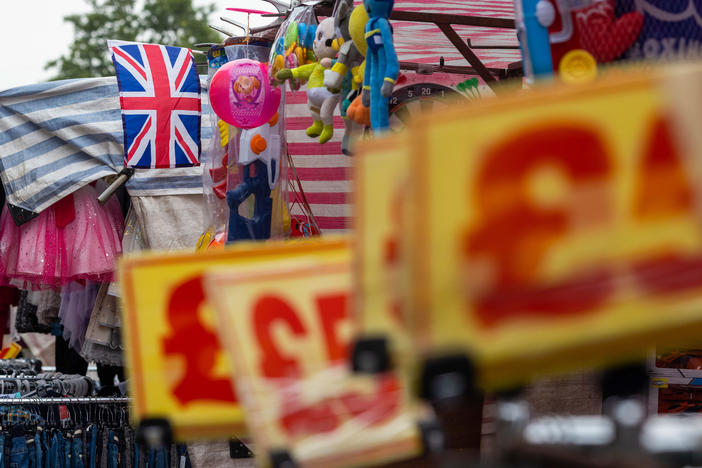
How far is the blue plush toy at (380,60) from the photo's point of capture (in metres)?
3.28

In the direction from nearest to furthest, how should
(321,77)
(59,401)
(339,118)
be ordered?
1. (321,77)
2. (339,118)
3. (59,401)

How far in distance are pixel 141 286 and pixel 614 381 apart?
1.06m

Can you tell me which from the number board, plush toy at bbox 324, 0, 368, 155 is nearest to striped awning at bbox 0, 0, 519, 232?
plush toy at bbox 324, 0, 368, 155

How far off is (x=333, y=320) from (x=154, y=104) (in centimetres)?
447

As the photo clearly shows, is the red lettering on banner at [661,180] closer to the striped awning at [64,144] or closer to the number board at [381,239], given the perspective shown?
the number board at [381,239]

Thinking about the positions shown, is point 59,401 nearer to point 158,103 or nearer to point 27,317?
point 158,103

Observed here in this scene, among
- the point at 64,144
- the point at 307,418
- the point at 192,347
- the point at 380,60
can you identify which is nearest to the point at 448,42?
the point at 380,60

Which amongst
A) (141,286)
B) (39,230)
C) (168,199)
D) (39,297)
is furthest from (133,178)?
(141,286)

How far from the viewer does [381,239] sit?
4.44 ft

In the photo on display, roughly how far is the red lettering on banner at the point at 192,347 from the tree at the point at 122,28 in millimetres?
24262

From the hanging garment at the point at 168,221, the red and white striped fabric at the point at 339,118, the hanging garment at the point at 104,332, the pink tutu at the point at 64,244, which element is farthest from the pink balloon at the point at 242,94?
the hanging garment at the point at 104,332

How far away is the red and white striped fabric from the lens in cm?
446

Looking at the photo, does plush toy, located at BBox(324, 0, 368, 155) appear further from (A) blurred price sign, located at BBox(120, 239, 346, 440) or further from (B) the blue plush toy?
(A) blurred price sign, located at BBox(120, 239, 346, 440)

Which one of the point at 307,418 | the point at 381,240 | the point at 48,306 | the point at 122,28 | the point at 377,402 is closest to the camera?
the point at 381,240
